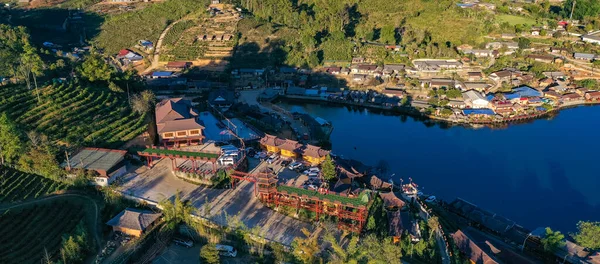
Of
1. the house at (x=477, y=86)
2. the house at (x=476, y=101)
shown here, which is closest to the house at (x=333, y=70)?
the house at (x=477, y=86)

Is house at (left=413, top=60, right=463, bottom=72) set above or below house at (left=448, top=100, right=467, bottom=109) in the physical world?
above

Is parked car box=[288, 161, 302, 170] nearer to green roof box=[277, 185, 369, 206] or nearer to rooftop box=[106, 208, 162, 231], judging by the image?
green roof box=[277, 185, 369, 206]

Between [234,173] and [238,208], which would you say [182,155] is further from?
[238,208]

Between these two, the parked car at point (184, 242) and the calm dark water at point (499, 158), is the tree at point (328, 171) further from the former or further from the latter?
the parked car at point (184, 242)

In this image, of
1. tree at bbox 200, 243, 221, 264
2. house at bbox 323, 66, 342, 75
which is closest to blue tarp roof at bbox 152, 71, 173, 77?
house at bbox 323, 66, 342, 75

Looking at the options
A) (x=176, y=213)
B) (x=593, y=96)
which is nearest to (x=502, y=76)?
(x=593, y=96)

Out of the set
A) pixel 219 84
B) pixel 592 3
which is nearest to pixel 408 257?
pixel 219 84

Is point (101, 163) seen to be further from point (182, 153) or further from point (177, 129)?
point (177, 129)
